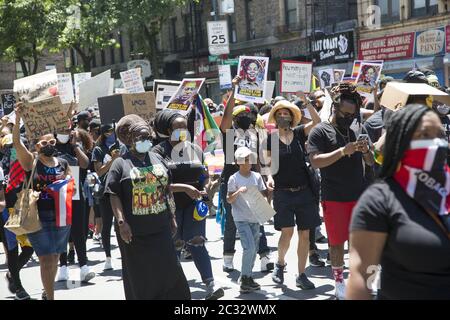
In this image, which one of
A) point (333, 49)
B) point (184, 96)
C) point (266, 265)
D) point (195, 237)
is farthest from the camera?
point (333, 49)

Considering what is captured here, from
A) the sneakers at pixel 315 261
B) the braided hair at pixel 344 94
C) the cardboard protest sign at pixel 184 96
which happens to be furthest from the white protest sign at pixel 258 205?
the cardboard protest sign at pixel 184 96

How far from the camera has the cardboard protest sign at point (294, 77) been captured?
9648 millimetres

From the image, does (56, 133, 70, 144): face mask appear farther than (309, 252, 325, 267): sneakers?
No

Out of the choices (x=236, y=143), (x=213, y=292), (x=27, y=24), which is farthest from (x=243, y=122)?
(x=27, y=24)

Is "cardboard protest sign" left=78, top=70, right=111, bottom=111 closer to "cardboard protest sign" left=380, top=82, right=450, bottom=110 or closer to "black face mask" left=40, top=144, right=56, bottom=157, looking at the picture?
"black face mask" left=40, top=144, right=56, bottom=157

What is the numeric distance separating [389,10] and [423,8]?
5.32 ft

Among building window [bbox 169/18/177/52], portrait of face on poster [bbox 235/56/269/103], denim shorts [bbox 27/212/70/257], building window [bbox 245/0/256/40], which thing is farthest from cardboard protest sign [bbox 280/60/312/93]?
building window [bbox 169/18/177/52]

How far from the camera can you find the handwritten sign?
845 cm

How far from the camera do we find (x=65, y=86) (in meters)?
12.0

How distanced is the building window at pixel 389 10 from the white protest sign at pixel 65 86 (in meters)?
15.8

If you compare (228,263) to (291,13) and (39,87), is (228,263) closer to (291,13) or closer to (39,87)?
(39,87)

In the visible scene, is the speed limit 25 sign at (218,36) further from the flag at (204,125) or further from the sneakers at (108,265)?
the sneakers at (108,265)

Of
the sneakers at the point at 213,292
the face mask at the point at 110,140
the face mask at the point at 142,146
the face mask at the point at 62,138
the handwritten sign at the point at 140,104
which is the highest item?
the handwritten sign at the point at 140,104

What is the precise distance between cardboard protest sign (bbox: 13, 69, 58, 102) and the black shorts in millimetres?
2558
